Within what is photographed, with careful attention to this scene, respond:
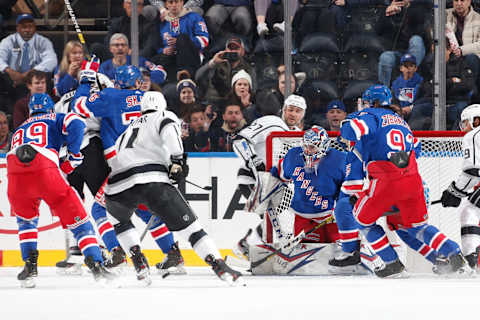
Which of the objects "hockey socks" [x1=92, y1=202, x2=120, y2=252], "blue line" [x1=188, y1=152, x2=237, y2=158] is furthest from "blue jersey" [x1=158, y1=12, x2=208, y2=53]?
"hockey socks" [x1=92, y1=202, x2=120, y2=252]

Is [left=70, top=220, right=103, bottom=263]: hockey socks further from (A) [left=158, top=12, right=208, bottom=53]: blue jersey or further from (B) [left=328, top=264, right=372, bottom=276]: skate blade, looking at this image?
(A) [left=158, top=12, right=208, bottom=53]: blue jersey

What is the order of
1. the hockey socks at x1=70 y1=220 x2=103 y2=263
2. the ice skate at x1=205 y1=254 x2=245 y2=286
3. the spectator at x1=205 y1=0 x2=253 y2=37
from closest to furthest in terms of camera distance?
the ice skate at x1=205 y1=254 x2=245 y2=286 < the hockey socks at x1=70 y1=220 x2=103 y2=263 < the spectator at x1=205 y1=0 x2=253 y2=37

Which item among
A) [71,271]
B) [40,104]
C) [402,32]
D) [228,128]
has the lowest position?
[71,271]

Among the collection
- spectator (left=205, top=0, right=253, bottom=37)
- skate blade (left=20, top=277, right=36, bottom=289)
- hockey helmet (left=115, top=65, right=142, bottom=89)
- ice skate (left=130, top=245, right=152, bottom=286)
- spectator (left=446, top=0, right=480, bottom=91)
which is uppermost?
spectator (left=205, top=0, right=253, bottom=37)

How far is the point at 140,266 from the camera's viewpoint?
486 centimetres

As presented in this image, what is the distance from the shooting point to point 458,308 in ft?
11.3

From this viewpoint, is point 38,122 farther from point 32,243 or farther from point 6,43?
point 6,43

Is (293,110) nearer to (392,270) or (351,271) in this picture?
(351,271)

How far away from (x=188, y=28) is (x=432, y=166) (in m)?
2.45

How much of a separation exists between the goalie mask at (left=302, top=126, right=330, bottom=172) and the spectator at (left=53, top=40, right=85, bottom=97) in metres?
2.31

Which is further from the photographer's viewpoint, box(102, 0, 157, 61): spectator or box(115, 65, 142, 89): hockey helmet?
box(102, 0, 157, 61): spectator

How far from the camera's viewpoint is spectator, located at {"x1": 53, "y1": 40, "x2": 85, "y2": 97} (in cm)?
709

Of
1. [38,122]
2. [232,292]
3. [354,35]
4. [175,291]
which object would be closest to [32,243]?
[38,122]

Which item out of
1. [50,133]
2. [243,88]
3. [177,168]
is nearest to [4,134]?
[243,88]
